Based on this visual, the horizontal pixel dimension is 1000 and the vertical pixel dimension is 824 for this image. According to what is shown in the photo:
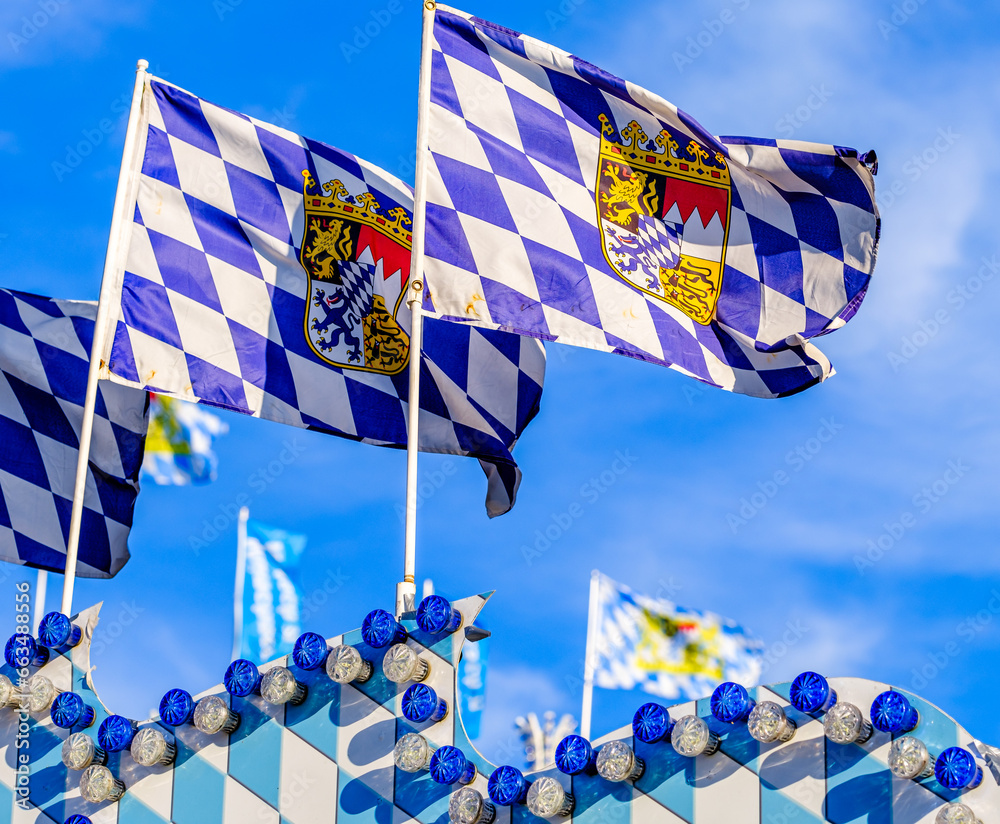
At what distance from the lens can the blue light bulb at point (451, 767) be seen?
15.1 m

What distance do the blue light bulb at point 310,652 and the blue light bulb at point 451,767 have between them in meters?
1.86

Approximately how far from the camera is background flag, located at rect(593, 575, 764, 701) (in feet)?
72.7

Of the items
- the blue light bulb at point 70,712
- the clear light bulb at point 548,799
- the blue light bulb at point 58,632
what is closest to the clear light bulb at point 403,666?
the clear light bulb at point 548,799

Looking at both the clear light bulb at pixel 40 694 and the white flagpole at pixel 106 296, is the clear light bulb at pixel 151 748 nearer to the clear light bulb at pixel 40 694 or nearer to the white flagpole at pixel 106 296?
the clear light bulb at pixel 40 694

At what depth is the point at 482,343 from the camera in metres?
22.0

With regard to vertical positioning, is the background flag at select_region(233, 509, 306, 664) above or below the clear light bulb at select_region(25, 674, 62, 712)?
above

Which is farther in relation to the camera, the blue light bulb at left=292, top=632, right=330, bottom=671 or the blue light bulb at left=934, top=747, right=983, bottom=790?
the blue light bulb at left=292, top=632, right=330, bottom=671

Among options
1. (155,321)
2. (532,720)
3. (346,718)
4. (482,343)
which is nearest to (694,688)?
(482,343)

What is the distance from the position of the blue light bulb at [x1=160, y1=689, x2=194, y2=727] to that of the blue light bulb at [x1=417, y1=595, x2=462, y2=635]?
3.01m

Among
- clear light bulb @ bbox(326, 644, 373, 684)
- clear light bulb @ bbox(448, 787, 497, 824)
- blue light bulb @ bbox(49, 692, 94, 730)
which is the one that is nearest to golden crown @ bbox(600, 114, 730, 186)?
clear light bulb @ bbox(326, 644, 373, 684)

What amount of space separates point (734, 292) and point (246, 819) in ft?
30.0

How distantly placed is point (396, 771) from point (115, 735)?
3.54 metres

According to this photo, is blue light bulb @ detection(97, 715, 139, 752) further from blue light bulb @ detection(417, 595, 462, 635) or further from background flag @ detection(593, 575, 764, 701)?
background flag @ detection(593, 575, 764, 701)

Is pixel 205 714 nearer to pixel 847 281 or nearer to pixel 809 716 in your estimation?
pixel 809 716
